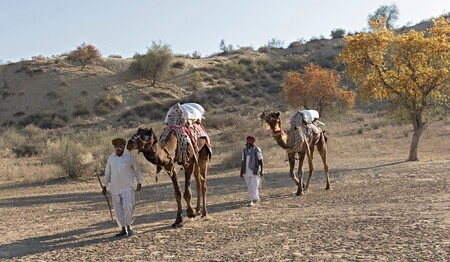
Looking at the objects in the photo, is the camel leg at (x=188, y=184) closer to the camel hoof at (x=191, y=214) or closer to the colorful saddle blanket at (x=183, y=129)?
the camel hoof at (x=191, y=214)

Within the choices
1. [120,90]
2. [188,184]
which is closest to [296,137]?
[188,184]

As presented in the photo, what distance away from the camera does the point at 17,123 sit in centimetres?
4947

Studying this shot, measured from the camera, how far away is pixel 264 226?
8805 mm

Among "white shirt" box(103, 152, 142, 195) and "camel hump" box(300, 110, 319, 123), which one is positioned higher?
"camel hump" box(300, 110, 319, 123)

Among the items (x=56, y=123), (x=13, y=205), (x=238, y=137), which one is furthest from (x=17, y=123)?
(x=13, y=205)

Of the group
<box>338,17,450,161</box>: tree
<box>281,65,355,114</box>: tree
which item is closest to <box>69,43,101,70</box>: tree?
<box>281,65,355,114</box>: tree

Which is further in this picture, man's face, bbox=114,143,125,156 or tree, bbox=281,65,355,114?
tree, bbox=281,65,355,114

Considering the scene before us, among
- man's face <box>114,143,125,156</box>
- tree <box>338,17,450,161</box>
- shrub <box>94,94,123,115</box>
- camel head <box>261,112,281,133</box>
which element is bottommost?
man's face <box>114,143,125,156</box>

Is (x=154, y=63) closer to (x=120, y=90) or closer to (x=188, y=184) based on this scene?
(x=120, y=90)

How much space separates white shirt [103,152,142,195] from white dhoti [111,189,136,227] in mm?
85

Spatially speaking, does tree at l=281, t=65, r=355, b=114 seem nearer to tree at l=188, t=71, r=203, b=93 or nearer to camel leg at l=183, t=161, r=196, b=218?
tree at l=188, t=71, r=203, b=93

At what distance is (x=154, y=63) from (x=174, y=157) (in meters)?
52.4

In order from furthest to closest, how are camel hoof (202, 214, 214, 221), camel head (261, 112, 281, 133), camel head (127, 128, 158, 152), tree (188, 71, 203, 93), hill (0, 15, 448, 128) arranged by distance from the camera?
1. tree (188, 71, 203, 93)
2. hill (0, 15, 448, 128)
3. camel head (261, 112, 281, 133)
4. camel hoof (202, 214, 214, 221)
5. camel head (127, 128, 158, 152)

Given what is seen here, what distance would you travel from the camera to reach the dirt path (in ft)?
23.1
